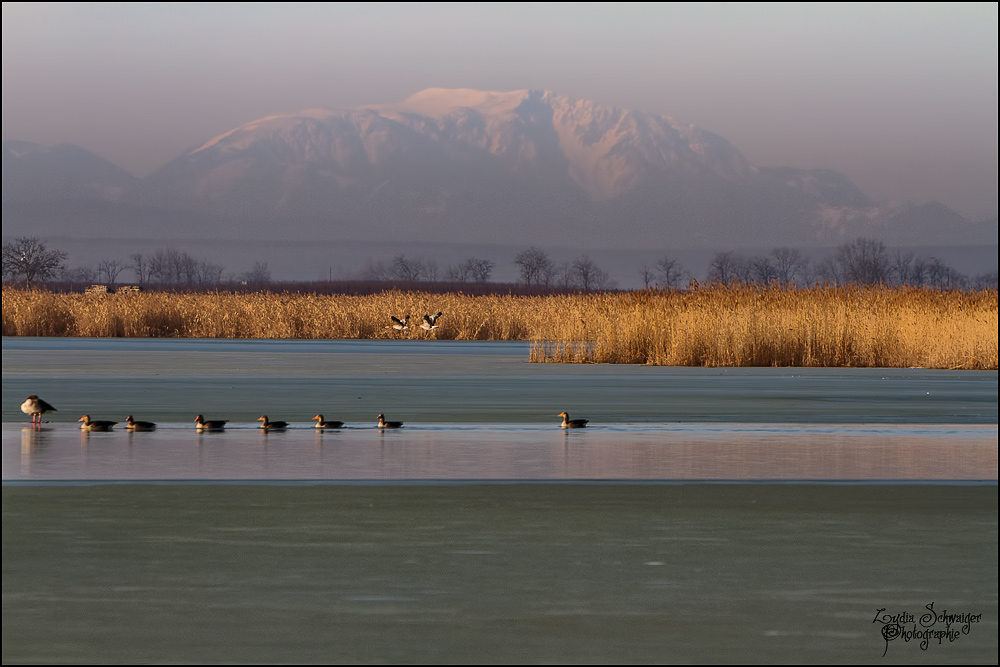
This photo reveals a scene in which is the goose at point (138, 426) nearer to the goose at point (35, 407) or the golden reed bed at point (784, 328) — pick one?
the goose at point (35, 407)

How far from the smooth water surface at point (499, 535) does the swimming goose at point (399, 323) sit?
97.5ft

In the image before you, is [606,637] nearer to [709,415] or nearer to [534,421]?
[534,421]

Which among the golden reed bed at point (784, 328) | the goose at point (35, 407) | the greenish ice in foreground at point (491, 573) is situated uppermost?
the golden reed bed at point (784, 328)

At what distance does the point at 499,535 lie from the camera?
9383 millimetres

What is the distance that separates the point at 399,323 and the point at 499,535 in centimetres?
4101

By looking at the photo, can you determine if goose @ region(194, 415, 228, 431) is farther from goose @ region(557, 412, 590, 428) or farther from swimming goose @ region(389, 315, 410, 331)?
swimming goose @ region(389, 315, 410, 331)

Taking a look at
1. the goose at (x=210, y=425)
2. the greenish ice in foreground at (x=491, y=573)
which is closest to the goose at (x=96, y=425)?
the goose at (x=210, y=425)

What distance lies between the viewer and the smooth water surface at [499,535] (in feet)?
21.6

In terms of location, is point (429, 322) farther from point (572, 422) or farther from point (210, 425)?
point (210, 425)

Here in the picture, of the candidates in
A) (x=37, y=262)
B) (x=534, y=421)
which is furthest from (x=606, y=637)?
(x=37, y=262)

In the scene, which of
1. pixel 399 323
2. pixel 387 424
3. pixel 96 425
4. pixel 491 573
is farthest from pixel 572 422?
pixel 399 323

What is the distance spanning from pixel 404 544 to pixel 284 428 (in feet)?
26.7

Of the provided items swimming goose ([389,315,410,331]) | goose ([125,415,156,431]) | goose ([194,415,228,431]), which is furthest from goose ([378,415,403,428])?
swimming goose ([389,315,410,331])

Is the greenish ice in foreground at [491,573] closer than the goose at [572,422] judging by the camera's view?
Yes
